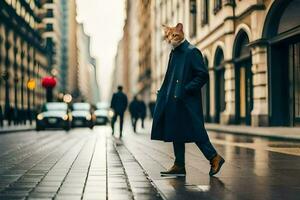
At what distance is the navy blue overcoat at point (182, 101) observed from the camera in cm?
692

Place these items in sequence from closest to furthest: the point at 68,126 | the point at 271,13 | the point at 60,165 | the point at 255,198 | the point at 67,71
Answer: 1. the point at 255,198
2. the point at 60,165
3. the point at 271,13
4. the point at 68,126
5. the point at 67,71

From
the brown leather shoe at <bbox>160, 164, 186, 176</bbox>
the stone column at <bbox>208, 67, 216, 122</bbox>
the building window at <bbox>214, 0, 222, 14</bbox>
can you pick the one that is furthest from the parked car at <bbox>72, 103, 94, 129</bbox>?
the brown leather shoe at <bbox>160, 164, 186, 176</bbox>

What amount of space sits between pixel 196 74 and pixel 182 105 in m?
0.45

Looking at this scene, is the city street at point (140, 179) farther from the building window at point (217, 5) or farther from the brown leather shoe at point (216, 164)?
the building window at point (217, 5)

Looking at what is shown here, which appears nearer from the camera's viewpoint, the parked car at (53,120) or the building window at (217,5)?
the parked car at (53,120)

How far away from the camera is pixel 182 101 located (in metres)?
6.99

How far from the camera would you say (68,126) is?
27.4 metres

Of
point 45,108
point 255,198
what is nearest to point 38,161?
point 255,198

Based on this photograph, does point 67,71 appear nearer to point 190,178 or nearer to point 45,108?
point 45,108

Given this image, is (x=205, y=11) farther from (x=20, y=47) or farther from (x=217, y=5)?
(x=20, y=47)

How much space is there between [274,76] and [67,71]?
129 meters

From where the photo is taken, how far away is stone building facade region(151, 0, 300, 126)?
2297 centimetres

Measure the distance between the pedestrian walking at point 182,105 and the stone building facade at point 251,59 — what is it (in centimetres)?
1464

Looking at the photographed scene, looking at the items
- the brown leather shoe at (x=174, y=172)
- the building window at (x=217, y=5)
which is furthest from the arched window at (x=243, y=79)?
the brown leather shoe at (x=174, y=172)
